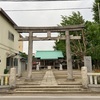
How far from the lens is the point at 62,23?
94.3 feet

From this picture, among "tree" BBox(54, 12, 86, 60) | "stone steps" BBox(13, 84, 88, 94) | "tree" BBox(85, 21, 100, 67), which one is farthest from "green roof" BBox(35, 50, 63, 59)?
"stone steps" BBox(13, 84, 88, 94)

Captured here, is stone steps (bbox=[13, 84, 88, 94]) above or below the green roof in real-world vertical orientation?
below

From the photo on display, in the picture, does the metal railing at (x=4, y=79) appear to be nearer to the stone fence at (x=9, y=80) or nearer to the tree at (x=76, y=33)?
the stone fence at (x=9, y=80)

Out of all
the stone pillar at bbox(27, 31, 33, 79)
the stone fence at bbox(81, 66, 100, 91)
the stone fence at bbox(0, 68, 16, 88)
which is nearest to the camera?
the stone fence at bbox(81, 66, 100, 91)


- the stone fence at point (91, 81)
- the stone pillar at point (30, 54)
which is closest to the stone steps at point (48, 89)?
the stone fence at point (91, 81)

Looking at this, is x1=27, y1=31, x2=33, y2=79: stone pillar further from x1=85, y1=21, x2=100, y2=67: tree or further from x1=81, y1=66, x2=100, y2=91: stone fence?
x1=85, y1=21, x2=100, y2=67: tree

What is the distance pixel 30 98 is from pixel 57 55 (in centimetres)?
2332

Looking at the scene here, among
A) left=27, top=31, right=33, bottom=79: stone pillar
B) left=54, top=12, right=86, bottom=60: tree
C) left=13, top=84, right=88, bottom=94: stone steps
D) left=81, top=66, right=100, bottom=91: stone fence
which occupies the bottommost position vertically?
left=13, top=84, right=88, bottom=94: stone steps

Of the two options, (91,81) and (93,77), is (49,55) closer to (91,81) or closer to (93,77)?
(93,77)

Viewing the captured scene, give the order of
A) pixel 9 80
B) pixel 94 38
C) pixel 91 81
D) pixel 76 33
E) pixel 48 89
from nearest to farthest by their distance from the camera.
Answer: pixel 48 89 → pixel 91 81 → pixel 9 80 → pixel 94 38 → pixel 76 33

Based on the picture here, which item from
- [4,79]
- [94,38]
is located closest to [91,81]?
[4,79]

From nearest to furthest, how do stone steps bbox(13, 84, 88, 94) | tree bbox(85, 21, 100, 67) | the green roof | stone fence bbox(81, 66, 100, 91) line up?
1. stone steps bbox(13, 84, 88, 94)
2. stone fence bbox(81, 66, 100, 91)
3. tree bbox(85, 21, 100, 67)
4. the green roof

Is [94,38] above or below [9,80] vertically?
above

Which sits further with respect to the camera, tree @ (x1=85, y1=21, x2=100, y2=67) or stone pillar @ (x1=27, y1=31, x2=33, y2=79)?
tree @ (x1=85, y1=21, x2=100, y2=67)
